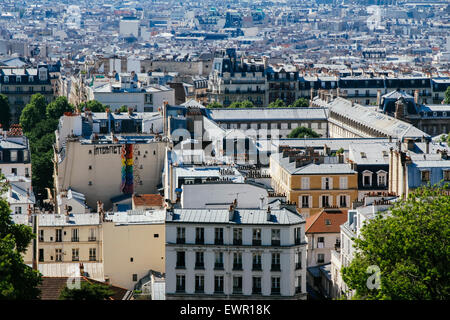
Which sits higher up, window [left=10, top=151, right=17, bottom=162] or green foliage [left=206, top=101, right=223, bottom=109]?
window [left=10, top=151, right=17, bottom=162]

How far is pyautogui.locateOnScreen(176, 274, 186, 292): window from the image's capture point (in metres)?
37.1

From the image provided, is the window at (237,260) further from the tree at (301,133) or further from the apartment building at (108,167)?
the tree at (301,133)

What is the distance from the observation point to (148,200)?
2074 inches

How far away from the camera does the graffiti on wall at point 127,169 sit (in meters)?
59.6

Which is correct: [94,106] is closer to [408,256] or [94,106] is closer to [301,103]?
[301,103]

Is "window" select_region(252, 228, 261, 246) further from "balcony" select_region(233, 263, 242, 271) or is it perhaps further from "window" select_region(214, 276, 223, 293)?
"window" select_region(214, 276, 223, 293)

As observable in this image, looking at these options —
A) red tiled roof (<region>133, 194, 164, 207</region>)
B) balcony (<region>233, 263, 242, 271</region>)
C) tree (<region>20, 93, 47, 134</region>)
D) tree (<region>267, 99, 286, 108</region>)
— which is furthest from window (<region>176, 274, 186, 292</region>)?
tree (<region>267, 99, 286, 108</region>)

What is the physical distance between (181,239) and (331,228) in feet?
32.1

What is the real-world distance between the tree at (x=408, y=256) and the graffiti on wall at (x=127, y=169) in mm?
30109

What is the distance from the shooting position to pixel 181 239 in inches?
1471

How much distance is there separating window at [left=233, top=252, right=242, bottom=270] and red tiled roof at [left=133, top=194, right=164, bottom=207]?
13838 millimetres

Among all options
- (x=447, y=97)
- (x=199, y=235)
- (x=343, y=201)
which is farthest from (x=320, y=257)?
(x=447, y=97)

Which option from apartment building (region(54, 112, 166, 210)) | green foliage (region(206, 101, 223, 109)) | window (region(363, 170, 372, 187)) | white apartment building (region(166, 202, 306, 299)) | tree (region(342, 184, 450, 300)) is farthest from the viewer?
green foliage (region(206, 101, 223, 109))
